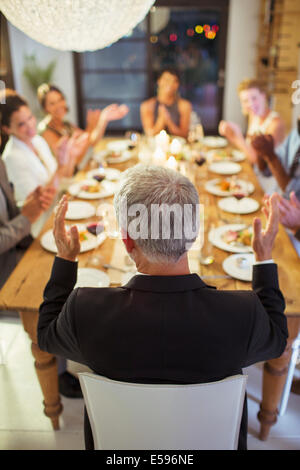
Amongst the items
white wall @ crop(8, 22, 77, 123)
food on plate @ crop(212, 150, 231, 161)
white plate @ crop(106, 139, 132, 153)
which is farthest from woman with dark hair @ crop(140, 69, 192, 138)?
white wall @ crop(8, 22, 77, 123)

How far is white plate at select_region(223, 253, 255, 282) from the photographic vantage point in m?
1.51

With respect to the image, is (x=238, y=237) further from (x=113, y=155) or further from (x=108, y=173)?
(x=113, y=155)

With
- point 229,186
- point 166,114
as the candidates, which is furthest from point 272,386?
point 166,114

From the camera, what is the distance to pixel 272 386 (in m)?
1.59

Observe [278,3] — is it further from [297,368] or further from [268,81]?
[297,368]

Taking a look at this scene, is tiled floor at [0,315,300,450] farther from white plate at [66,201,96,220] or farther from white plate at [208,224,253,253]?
white plate at [66,201,96,220]

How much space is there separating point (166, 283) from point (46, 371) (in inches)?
33.8

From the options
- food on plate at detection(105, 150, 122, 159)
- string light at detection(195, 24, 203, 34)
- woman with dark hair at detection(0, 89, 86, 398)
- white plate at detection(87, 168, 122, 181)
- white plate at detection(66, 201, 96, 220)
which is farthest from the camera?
string light at detection(195, 24, 203, 34)

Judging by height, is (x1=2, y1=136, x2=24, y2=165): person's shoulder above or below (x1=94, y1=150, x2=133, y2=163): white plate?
above

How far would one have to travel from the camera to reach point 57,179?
2580mm

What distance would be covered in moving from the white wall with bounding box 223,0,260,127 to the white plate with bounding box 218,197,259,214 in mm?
3703

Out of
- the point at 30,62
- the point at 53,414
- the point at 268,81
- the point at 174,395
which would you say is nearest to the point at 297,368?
the point at 53,414

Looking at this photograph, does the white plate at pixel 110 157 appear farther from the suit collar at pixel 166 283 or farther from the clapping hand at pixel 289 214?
the suit collar at pixel 166 283

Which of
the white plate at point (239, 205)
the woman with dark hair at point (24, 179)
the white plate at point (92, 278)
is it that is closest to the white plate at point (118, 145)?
the woman with dark hair at point (24, 179)
